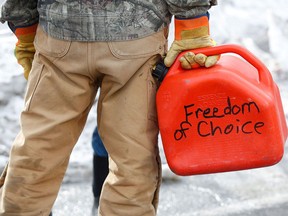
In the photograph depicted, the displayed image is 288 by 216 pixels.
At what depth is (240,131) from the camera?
2.65 metres

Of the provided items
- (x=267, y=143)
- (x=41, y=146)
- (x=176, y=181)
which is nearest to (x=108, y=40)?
(x=41, y=146)

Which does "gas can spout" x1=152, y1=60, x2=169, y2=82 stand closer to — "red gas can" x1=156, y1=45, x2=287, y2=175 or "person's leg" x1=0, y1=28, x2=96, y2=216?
"red gas can" x1=156, y1=45, x2=287, y2=175

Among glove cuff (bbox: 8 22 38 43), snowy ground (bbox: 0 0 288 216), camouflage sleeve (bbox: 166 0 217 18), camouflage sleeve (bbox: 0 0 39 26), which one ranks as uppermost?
camouflage sleeve (bbox: 166 0 217 18)

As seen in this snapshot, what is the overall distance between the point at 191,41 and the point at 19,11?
69 centimetres

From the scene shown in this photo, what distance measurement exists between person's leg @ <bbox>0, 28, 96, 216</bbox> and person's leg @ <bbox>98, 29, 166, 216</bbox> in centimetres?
11

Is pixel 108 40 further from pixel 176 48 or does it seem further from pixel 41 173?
pixel 41 173

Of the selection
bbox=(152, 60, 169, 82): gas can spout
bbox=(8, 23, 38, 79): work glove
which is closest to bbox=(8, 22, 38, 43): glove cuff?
bbox=(8, 23, 38, 79): work glove

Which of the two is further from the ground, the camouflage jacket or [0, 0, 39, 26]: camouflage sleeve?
the camouflage jacket

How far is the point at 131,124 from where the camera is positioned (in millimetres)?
2717

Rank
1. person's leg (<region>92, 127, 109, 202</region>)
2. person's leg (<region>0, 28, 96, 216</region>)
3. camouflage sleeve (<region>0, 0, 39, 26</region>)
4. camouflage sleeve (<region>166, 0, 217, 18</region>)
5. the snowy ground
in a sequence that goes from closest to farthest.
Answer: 1. camouflage sleeve (<region>166, 0, 217, 18</region>)
2. person's leg (<region>0, 28, 96, 216</region>)
3. camouflage sleeve (<region>0, 0, 39, 26</region>)
4. person's leg (<region>92, 127, 109, 202</region>)
5. the snowy ground

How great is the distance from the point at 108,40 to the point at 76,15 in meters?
0.14

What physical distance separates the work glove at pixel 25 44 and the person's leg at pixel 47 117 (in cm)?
14

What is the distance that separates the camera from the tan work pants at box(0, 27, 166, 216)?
265 centimetres

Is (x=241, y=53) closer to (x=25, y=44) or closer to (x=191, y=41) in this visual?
(x=191, y=41)
